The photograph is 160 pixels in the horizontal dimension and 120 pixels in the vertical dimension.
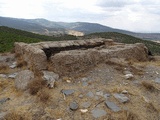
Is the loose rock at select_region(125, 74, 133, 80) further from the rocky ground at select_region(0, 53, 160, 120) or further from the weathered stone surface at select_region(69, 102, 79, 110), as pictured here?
the weathered stone surface at select_region(69, 102, 79, 110)

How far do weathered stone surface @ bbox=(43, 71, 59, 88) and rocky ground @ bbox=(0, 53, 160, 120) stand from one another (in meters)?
0.18

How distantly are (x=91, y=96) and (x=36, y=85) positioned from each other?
2.44m

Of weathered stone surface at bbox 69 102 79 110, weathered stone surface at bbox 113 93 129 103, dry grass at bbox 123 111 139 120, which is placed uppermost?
weathered stone surface at bbox 113 93 129 103

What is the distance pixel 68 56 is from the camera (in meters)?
10.4

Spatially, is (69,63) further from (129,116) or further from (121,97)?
(129,116)

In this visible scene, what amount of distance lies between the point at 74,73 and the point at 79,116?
131 inches

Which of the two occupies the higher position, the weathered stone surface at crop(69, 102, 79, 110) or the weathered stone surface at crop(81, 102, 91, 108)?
the weathered stone surface at crop(81, 102, 91, 108)

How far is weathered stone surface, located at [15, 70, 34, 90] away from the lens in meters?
9.43

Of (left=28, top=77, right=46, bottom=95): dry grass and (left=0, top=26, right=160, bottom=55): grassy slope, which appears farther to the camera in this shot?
(left=0, top=26, right=160, bottom=55): grassy slope

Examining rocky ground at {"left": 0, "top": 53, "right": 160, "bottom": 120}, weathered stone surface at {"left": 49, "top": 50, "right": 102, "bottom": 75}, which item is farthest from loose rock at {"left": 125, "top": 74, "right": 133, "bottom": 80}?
weathered stone surface at {"left": 49, "top": 50, "right": 102, "bottom": 75}

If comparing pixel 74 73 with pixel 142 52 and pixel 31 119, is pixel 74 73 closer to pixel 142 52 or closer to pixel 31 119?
pixel 31 119

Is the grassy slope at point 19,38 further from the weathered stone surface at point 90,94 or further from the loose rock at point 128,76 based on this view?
the weathered stone surface at point 90,94

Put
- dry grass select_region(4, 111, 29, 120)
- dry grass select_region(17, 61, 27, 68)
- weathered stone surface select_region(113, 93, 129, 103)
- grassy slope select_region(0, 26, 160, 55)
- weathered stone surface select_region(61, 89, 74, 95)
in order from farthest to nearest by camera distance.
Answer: grassy slope select_region(0, 26, 160, 55) < dry grass select_region(17, 61, 27, 68) < weathered stone surface select_region(61, 89, 74, 95) < weathered stone surface select_region(113, 93, 129, 103) < dry grass select_region(4, 111, 29, 120)

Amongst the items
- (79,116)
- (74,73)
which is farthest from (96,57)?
(79,116)
